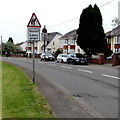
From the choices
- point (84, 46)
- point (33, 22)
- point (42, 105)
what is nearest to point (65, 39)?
point (84, 46)

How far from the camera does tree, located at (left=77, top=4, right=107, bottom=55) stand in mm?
40656

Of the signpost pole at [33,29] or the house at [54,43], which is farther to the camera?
the house at [54,43]

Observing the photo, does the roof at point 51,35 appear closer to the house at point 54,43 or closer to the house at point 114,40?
the house at point 54,43

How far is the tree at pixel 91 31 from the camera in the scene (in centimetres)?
4066

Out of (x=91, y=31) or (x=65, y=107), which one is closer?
(x=65, y=107)

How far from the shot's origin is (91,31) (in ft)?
134

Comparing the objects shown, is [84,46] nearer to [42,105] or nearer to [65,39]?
[42,105]

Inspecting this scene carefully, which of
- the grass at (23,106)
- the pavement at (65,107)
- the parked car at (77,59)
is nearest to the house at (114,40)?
the parked car at (77,59)

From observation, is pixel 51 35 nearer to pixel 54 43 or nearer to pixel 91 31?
pixel 54 43

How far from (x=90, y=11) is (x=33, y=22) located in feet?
93.7

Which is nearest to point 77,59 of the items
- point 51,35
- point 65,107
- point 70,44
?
point 65,107

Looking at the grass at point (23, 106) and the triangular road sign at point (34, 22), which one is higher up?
the triangular road sign at point (34, 22)

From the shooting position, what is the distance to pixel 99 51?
137ft

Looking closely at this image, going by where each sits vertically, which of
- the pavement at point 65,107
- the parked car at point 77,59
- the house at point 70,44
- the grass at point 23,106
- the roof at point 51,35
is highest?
the roof at point 51,35
